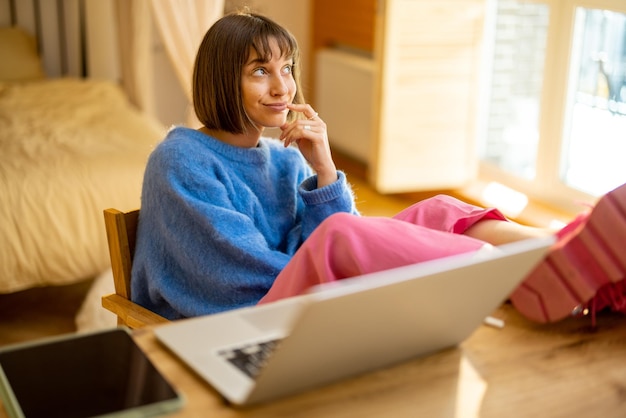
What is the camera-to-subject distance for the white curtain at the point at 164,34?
3.26m

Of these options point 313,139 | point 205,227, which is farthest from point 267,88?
point 205,227

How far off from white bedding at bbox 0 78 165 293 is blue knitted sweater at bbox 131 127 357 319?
1.23m

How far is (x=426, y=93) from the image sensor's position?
368cm

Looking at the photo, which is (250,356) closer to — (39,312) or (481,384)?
(481,384)

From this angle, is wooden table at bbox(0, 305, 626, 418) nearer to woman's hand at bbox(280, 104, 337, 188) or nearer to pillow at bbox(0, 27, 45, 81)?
woman's hand at bbox(280, 104, 337, 188)

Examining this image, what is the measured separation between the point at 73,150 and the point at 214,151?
1.60 meters

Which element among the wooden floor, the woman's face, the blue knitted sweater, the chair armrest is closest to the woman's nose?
the woman's face

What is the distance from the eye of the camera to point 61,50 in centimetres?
448

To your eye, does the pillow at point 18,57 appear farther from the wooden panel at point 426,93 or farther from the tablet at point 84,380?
the tablet at point 84,380

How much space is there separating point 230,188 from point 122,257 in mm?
→ 244

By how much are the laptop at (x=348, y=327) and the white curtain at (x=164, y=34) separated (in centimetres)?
234

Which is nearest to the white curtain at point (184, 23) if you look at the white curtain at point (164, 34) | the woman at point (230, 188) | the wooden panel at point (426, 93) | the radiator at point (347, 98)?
the white curtain at point (164, 34)

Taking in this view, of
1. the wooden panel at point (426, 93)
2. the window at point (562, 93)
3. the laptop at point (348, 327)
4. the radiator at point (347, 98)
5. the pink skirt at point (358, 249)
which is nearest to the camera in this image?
the laptop at point (348, 327)

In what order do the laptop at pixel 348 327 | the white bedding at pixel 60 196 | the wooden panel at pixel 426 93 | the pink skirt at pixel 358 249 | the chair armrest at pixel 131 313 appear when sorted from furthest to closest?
the wooden panel at pixel 426 93 < the white bedding at pixel 60 196 < the chair armrest at pixel 131 313 < the pink skirt at pixel 358 249 < the laptop at pixel 348 327
